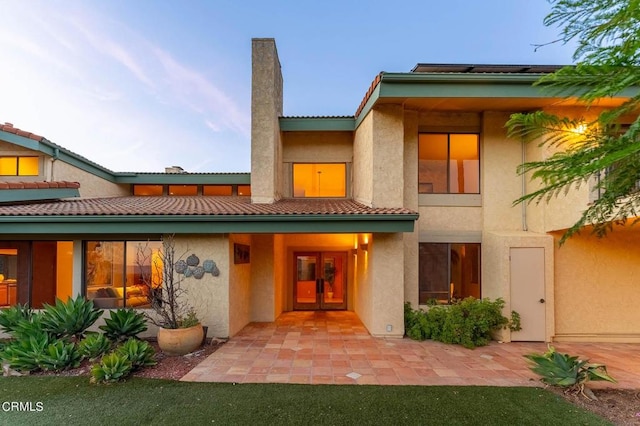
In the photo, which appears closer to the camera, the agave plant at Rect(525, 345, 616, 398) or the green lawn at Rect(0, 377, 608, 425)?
the green lawn at Rect(0, 377, 608, 425)

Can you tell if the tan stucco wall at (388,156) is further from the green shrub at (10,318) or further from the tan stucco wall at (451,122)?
the green shrub at (10,318)

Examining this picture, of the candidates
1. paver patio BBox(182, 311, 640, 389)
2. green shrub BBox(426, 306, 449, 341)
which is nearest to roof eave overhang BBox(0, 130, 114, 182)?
paver patio BBox(182, 311, 640, 389)

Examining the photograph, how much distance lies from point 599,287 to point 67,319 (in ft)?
46.4

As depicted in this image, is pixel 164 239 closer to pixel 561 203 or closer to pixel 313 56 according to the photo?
pixel 561 203

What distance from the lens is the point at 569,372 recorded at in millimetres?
5426

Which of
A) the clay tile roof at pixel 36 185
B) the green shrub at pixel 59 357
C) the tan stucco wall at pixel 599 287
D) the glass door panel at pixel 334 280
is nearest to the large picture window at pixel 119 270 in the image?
the green shrub at pixel 59 357

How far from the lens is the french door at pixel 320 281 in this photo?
12.8m

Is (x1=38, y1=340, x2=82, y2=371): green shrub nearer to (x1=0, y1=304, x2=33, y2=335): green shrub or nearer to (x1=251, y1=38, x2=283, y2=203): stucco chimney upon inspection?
(x1=0, y1=304, x2=33, y2=335): green shrub

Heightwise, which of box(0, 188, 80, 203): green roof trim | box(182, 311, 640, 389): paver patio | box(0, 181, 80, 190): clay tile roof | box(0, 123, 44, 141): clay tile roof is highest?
box(0, 123, 44, 141): clay tile roof

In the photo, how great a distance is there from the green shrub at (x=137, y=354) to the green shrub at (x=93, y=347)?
26.0 inches

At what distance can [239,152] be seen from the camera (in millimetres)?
30156

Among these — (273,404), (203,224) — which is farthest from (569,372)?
(203,224)

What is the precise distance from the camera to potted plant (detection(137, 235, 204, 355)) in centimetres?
701

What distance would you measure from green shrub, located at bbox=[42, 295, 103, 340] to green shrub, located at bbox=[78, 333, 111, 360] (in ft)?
1.93
